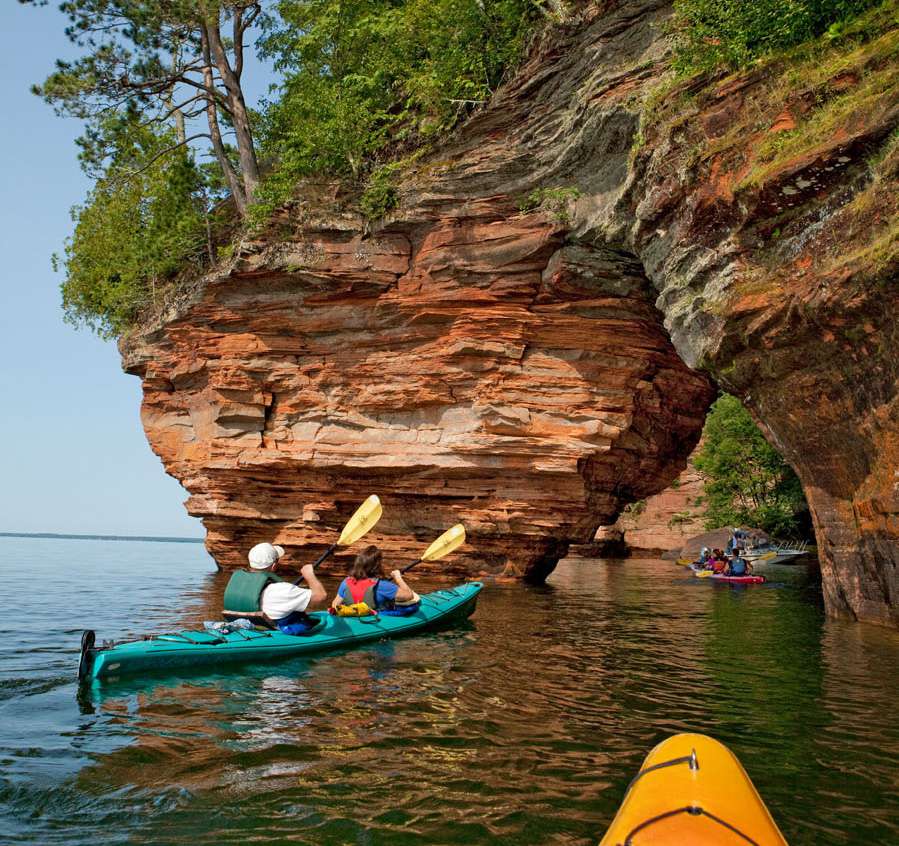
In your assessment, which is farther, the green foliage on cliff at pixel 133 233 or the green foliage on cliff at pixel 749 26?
the green foliage on cliff at pixel 133 233

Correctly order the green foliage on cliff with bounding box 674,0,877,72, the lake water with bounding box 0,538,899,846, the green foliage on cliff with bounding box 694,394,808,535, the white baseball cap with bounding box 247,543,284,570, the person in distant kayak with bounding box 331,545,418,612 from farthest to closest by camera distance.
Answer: the green foliage on cliff with bounding box 694,394,808,535 → the person in distant kayak with bounding box 331,545,418,612 → the green foliage on cliff with bounding box 674,0,877,72 → the white baseball cap with bounding box 247,543,284,570 → the lake water with bounding box 0,538,899,846

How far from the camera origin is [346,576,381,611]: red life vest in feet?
34.0

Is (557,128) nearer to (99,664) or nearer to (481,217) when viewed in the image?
(481,217)

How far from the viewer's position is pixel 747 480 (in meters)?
31.1

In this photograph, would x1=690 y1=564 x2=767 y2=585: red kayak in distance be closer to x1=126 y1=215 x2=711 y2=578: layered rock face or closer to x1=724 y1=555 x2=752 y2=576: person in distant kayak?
x1=724 y1=555 x2=752 y2=576: person in distant kayak

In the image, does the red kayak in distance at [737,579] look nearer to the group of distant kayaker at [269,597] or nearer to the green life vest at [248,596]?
the group of distant kayaker at [269,597]

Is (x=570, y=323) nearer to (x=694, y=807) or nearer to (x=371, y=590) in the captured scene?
(x=371, y=590)

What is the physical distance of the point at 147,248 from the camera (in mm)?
19359

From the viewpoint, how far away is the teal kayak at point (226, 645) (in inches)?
283

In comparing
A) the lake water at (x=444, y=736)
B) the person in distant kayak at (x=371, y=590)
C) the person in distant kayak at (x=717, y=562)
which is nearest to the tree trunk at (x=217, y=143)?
the person in distant kayak at (x=371, y=590)

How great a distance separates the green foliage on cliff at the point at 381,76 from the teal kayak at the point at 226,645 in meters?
9.70

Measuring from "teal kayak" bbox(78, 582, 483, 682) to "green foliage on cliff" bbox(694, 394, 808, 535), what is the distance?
23671mm

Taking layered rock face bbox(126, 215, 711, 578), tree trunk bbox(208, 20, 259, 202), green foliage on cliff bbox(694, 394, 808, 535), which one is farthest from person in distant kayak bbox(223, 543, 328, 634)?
green foliage on cliff bbox(694, 394, 808, 535)

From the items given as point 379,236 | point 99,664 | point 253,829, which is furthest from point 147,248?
point 253,829
